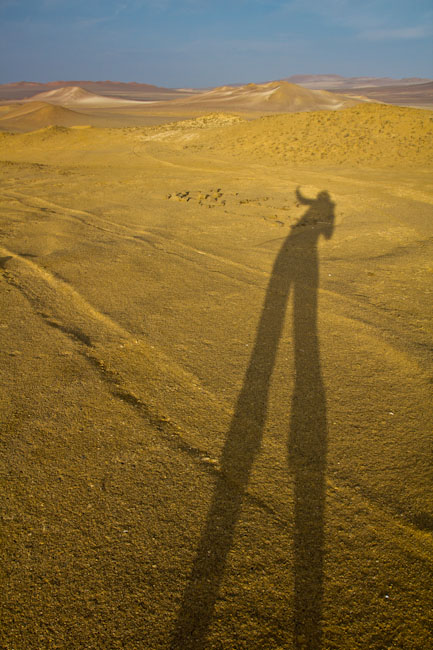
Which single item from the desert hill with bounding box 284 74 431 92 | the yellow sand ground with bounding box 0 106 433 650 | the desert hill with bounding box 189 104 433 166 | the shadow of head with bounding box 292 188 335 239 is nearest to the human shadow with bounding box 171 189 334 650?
the yellow sand ground with bounding box 0 106 433 650

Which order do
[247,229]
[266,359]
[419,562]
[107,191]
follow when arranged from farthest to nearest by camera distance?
[107,191], [247,229], [266,359], [419,562]

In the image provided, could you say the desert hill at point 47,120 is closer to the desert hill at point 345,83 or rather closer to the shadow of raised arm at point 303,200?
the shadow of raised arm at point 303,200

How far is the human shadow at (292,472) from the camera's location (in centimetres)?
153

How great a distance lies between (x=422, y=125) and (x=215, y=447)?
1697 centimetres

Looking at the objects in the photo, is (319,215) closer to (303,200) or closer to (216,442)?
(303,200)

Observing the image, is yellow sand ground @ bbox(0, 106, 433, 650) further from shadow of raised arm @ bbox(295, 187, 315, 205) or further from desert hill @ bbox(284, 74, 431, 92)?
desert hill @ bbox(284, 74, 431, 92)

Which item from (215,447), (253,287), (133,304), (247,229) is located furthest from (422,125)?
(215,447)

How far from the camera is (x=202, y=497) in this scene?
198cm

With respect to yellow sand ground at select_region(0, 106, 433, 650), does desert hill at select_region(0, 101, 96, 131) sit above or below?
above

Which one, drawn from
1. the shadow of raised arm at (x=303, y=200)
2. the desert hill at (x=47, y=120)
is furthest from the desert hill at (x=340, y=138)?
the desert hill at (x=47, y=120)

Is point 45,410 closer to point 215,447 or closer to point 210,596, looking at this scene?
point 215,447

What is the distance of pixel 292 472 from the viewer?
212 centimetres

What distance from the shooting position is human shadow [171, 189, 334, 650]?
5.00ft

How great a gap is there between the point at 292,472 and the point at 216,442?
48 cm
